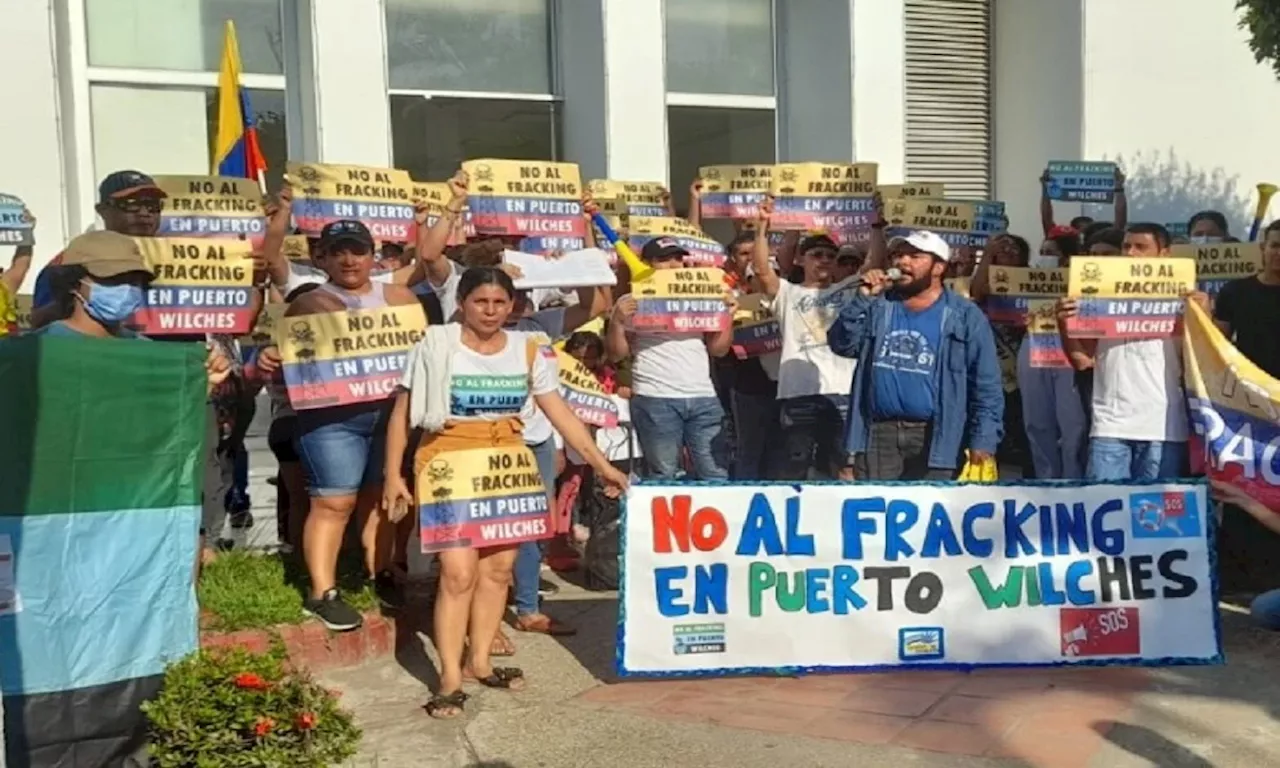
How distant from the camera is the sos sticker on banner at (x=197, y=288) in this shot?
17.6ft

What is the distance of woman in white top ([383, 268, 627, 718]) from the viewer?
5.03 metres

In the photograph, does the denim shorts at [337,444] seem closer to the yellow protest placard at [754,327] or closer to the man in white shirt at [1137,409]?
the yellow protest placard at [754,327]

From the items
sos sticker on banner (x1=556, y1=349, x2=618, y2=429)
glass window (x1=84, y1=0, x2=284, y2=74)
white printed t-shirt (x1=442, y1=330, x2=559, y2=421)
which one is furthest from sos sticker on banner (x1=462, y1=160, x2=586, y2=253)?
glass window (x1=84, y1=0, x2=284, y2=74)

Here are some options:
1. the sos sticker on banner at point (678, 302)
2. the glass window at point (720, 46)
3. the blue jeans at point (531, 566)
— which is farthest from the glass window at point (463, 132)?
the blue jeans at point (531, 566)

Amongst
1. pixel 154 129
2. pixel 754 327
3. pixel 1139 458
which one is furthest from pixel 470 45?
pixel 1139 458

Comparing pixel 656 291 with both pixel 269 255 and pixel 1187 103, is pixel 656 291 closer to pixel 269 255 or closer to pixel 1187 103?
pixel 269 255

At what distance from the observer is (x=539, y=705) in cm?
525

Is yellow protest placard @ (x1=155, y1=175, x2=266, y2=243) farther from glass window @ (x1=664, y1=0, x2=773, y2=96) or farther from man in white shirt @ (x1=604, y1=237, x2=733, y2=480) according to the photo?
glass window @ (x1=664, y1=0, x2=773, y2=96)

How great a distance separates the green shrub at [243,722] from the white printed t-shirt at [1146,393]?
420 cm

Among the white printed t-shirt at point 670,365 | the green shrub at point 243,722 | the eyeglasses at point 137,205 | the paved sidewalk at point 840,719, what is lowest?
the paved sidewalk at point 840,719

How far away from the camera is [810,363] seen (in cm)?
704

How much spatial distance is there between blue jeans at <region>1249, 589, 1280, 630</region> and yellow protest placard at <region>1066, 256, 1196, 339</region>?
1.41 m

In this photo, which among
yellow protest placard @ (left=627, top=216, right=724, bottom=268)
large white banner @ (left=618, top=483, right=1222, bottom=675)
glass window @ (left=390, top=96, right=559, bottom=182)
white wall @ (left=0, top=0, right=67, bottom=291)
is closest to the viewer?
large white banner @ (left=618, top=483, right=1222, bottom=675)

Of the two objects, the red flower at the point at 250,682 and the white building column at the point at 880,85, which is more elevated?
the white building column at the point at 880,85
